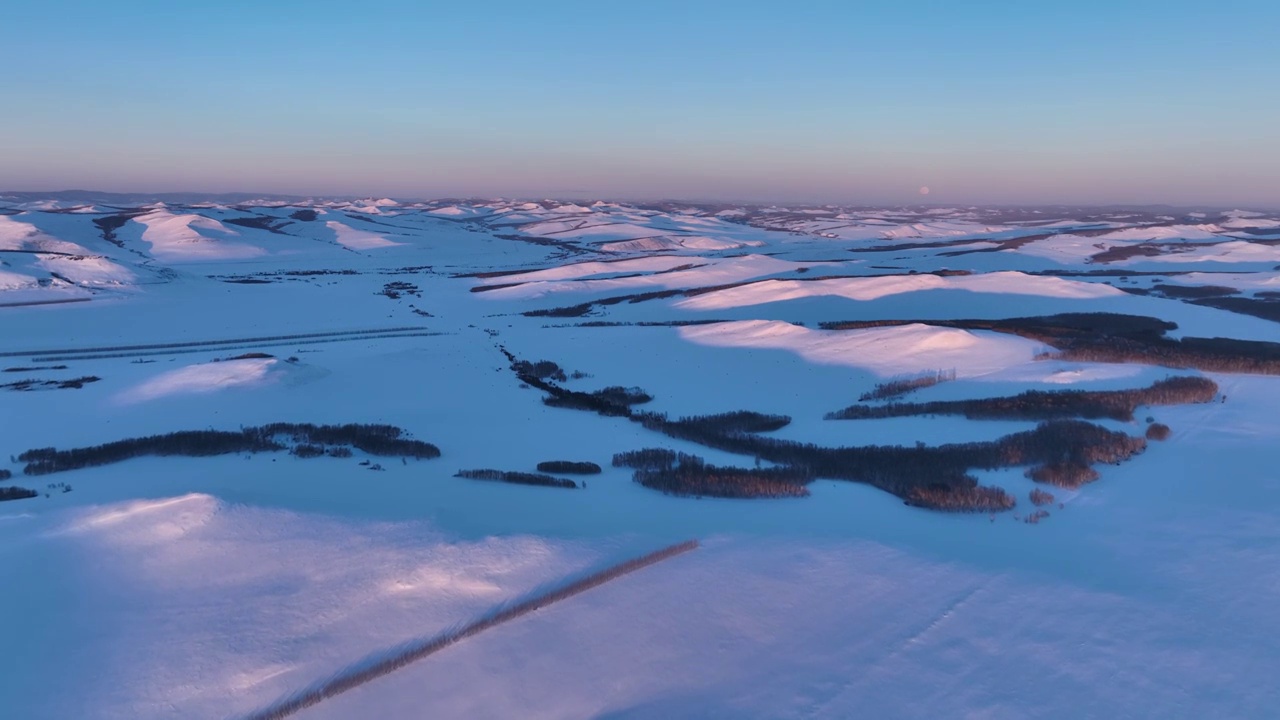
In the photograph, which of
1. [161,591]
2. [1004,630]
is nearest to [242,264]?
[161,591]

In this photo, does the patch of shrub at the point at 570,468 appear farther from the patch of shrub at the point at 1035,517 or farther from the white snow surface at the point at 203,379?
the white snow surface at the point at 203,379

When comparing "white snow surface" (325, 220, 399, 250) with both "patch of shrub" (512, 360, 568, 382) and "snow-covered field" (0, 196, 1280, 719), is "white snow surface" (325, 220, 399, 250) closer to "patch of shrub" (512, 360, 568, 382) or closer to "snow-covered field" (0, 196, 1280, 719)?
"snow-covered field" (0, 196, 1280, 719)

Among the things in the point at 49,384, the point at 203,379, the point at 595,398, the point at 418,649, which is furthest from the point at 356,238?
the point at 418,649

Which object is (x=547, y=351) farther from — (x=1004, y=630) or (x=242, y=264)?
(x=242, y=264)

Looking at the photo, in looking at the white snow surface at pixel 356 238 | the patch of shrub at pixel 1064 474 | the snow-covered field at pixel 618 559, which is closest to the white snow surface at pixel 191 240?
the white snow surface at pixel 356 238

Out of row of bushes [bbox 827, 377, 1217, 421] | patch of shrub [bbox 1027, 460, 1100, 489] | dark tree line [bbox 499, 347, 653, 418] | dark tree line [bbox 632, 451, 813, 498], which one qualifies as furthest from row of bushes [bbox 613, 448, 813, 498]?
row of bushes [bbox 827, 377, 1217, 421]

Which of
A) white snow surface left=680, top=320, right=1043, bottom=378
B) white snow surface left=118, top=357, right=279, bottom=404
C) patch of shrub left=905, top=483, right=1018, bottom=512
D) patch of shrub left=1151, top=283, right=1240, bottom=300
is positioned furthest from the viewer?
patch of shrub left=1151, top=283, right=1240, bottom=300
